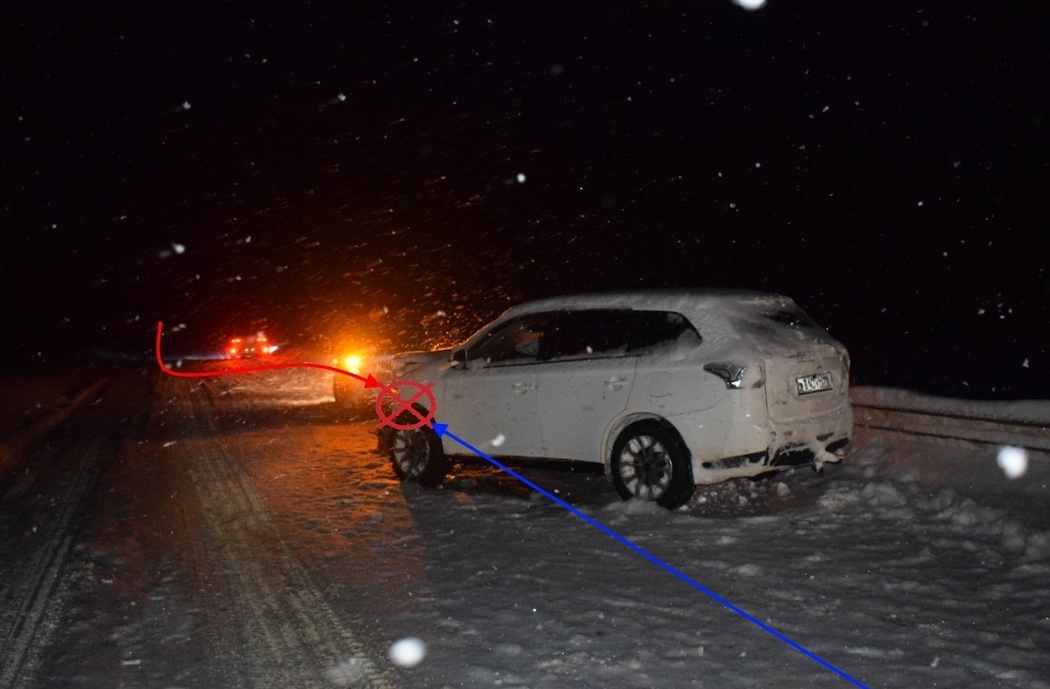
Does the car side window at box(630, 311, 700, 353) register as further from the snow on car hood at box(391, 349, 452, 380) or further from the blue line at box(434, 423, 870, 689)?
the snow on car hood at box(391, 349, 452, 380)

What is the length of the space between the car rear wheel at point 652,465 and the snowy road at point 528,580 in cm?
17

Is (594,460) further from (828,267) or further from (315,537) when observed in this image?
(828,267)

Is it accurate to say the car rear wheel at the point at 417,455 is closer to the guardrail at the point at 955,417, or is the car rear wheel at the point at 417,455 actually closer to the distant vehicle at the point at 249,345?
the guardrail at the point at 955,417

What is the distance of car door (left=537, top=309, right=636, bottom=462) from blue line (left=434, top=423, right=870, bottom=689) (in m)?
0.59

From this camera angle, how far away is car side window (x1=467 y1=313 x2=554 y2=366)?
7.97 m

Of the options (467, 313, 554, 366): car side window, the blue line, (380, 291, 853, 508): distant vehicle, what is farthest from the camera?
(467, 313, 554, 366): car side window

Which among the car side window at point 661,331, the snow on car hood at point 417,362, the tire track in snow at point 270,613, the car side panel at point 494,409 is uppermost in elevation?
the car side window at point 661,331

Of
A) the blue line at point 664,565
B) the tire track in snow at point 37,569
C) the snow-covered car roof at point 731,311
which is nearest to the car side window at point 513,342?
the snow-covered car roof at point 731,311

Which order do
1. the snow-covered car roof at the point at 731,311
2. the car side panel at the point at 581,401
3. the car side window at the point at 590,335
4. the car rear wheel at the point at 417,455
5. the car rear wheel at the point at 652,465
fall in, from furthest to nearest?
1. the car rear wheel at the point at 417,455
2. the car side window at the point at 590,335
3. the car side panel at the point at 581,401
4. the car rear wheel at the point at 652,465
5. the snow-covered car roof at the point at 731,311

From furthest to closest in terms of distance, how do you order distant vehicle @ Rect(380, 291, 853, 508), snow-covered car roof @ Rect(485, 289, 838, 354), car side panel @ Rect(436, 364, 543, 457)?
1. car side panel @ Rect(436, 364, 543, 457)
2. snow-covered car roof @ Rect(485, 289, 838, 354)
3. distant vehicle @ Rect(380, 291, 853, 508)

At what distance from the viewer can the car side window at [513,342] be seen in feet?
26.2

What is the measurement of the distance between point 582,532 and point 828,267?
90.7 ft

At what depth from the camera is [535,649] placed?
438 cm

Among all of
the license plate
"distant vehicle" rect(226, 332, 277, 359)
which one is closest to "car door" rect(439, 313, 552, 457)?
the license plate
